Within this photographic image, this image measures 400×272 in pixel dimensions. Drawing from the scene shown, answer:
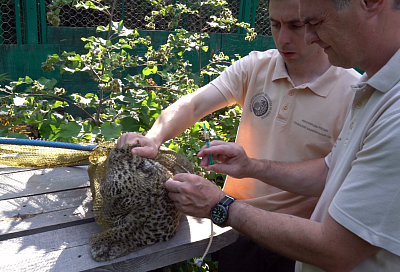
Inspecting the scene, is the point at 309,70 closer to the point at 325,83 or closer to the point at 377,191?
the point at 325,83

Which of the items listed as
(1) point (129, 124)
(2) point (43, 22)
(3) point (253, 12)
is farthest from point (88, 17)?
(1) point (129, 124)

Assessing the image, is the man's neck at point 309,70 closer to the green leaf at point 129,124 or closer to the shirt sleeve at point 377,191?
the shirt sleeve at point 377,191

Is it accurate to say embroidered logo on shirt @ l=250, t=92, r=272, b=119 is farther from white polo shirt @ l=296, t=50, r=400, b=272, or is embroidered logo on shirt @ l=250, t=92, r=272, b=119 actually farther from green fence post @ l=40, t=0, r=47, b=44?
green fence post @ l=40, t=0, r=47, b=44

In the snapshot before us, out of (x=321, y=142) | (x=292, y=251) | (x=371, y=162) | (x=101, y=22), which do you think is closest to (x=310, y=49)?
(x=321, y=142)

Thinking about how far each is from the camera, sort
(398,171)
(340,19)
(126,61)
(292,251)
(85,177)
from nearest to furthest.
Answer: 1. (398,171)
2. (340,19)
3. (292,251)
4. (85,177)
5. (126,61)

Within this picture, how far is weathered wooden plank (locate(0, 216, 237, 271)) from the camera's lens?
1475 mm

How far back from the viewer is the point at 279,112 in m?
2.11

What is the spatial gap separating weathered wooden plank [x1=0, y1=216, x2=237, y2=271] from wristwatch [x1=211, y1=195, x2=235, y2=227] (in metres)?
0.18

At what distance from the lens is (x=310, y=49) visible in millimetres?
2057

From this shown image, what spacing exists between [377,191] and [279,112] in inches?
39.1

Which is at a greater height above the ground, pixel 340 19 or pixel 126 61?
pixel 340 19

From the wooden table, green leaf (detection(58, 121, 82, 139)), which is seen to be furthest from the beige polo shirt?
green leaf (detection(58, 121, 82, 139))

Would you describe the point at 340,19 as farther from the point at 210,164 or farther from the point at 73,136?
the point at 73,136

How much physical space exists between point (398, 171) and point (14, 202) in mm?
1820
